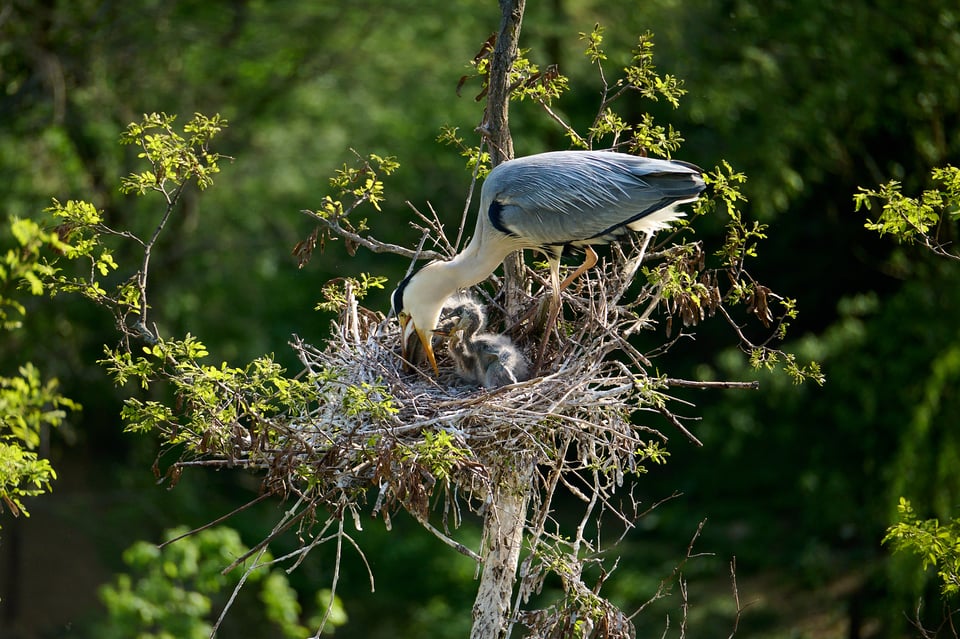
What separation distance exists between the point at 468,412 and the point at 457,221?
7.81 m

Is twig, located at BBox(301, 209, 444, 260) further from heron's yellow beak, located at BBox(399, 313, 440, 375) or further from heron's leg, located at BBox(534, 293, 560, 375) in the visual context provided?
heron's leg, located at BBox(534, 293, 560, 375)

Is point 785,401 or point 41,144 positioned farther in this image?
point 41,144

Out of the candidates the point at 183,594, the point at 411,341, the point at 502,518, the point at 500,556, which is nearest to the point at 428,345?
the point at 411,341

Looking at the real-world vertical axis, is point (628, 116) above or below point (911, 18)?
below

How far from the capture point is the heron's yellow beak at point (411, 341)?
17.3ft

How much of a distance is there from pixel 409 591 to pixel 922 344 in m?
5.69

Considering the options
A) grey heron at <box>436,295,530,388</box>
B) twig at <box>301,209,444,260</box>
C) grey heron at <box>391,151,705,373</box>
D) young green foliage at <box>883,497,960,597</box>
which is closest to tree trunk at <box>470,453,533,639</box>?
grey heron at <box>436,295,530,388</box>

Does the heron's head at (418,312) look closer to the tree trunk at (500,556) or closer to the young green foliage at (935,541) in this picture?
the tree trunk at (500,556)

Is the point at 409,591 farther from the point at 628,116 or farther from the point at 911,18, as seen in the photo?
the point at 911,18

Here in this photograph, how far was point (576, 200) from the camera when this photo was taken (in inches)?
187

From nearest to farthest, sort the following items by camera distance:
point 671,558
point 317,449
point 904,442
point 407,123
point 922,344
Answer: point 317,449
point 904,442
point 922,344
point 671,558
point 407,123

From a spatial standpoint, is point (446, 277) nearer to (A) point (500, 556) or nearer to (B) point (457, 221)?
(A) point (500, 556)

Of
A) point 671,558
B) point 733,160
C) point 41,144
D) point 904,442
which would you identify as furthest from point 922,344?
point 41,144

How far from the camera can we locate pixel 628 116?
1188 cm
